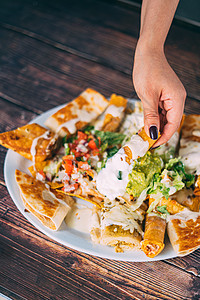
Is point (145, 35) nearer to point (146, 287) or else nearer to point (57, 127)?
point (57, 127)

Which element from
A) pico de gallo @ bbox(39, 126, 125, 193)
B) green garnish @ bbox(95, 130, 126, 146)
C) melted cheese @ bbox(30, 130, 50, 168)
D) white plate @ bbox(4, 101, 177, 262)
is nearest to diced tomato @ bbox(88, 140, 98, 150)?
pico de gallo @ bbox(39, 126, 125, 193)

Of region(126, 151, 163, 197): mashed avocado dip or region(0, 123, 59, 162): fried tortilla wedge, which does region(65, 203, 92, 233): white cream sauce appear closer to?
region(126, 151, 163, 197): mashed avocado dip

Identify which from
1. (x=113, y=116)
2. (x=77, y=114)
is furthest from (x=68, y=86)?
(x=113, y=116)

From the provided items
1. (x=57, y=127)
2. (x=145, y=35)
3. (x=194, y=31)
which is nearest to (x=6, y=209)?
(x=57, y=127)

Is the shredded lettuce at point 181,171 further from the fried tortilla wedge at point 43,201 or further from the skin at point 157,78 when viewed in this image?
the fried tortilla wedge at point 43,201

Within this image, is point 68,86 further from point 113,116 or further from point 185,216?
point 185,216
